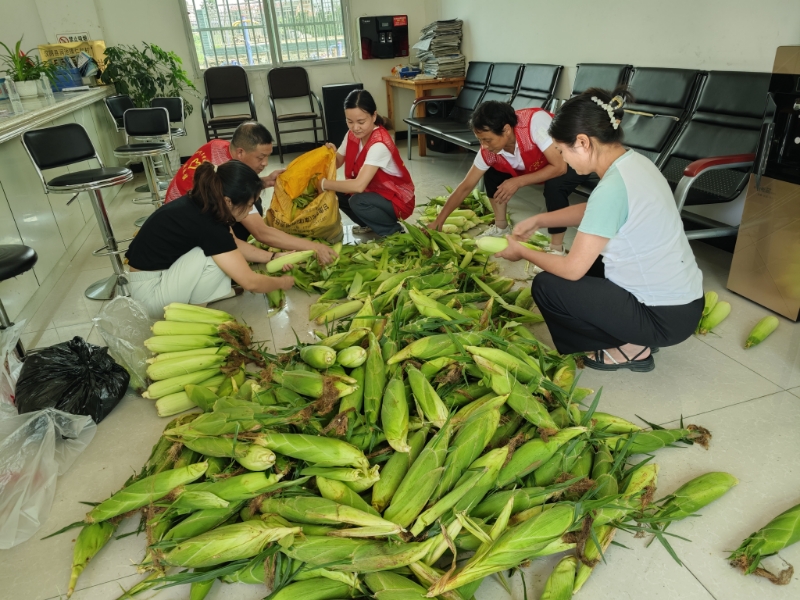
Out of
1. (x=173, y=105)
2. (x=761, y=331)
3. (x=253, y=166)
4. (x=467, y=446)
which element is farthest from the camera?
(x=173, y=105)

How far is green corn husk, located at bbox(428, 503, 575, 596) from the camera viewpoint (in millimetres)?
1130

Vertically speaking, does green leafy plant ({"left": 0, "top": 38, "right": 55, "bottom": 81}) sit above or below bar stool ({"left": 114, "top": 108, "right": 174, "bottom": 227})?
above

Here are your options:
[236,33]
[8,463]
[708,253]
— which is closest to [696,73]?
[708,253]

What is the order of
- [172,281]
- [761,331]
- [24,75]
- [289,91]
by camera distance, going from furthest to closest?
1. [289,91]
2. [24,75]
3. [172,281]
4. [761,331]

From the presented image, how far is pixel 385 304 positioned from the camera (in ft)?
7.57

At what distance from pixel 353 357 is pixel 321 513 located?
0.53m

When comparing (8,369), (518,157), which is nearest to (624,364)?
(518,157)

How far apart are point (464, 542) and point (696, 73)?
10.3 ft

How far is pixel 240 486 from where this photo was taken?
1318 millimetres

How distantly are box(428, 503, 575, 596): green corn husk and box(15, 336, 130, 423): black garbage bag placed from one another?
4.79ft

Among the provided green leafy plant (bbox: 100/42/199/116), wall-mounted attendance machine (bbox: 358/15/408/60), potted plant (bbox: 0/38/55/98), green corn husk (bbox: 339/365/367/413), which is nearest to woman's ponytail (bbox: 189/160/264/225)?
green corn husk (bbox: 339/365/367/413)

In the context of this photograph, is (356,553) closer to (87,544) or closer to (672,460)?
(87,544)

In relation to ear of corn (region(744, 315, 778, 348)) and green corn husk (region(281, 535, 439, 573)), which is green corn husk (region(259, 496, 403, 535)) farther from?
ear of corn (region(744, 315, 778, 348))

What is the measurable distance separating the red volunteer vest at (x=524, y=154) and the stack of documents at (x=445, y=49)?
326 centimetres
